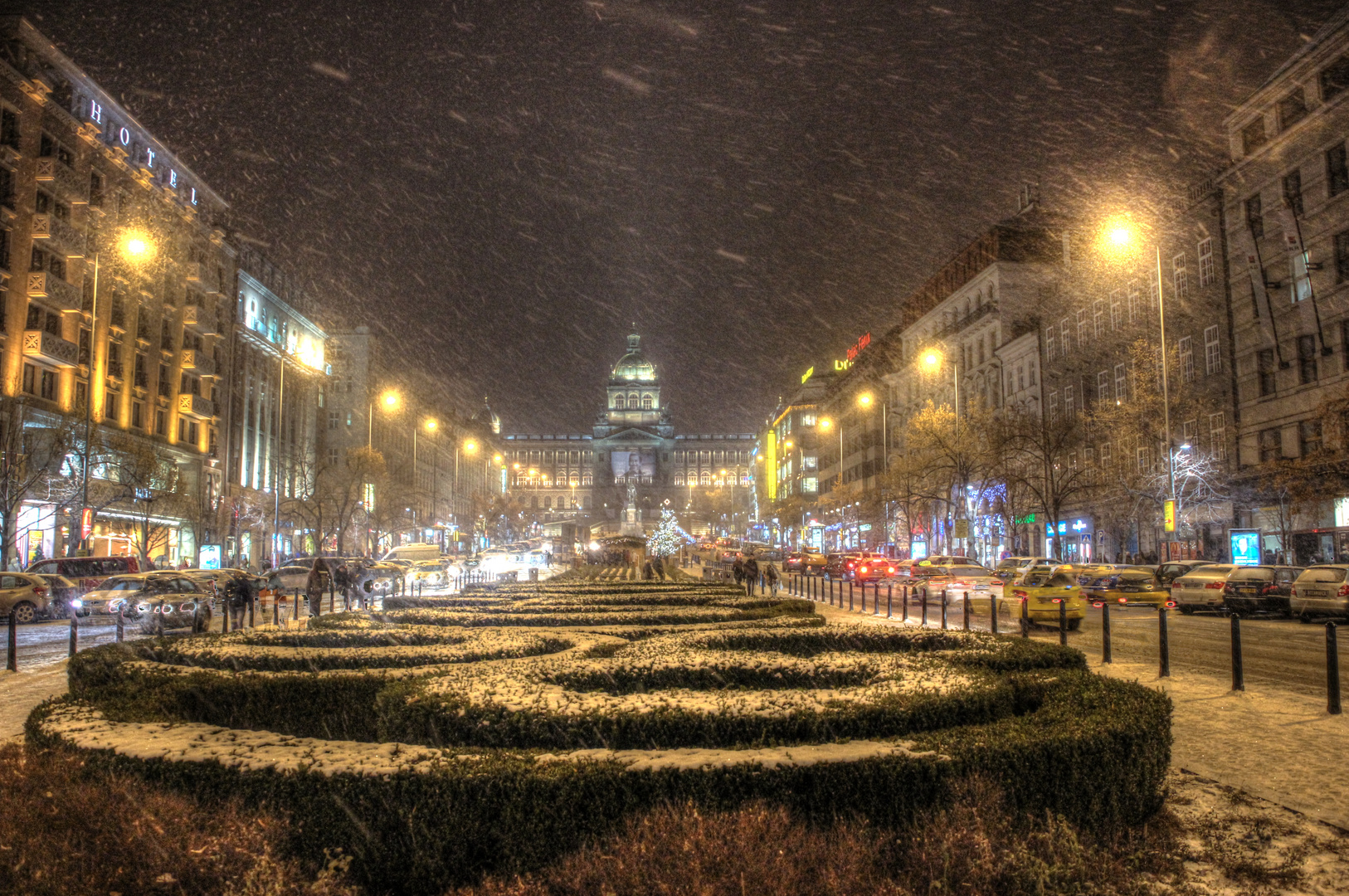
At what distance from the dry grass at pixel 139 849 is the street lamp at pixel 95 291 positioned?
127 feet

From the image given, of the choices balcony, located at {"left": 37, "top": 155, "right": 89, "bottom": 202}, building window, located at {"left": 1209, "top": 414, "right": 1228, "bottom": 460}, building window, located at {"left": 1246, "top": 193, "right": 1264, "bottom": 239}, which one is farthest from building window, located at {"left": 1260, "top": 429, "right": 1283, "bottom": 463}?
balcony, located at {"left": 37, "top": 155, "right": 89, "bottom": 202}

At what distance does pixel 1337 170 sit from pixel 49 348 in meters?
53.1

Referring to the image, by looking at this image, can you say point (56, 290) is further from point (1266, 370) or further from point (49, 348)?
point (1266, 370)

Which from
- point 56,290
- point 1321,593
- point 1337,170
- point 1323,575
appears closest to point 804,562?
point 1337,170

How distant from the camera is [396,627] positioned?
12.5 meters

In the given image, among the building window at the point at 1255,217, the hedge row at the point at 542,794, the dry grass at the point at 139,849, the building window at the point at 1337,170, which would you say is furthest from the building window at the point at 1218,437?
the dry grass at the point at 139,849

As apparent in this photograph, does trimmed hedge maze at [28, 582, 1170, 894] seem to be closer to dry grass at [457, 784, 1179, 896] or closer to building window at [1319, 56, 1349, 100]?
dry grass at [457, 784, 1179, 896]

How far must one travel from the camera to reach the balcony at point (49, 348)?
41737 millimetres

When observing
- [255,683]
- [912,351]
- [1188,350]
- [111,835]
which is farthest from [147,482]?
Result: [912,351]

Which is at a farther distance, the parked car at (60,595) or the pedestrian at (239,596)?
the parked car at (60,595)

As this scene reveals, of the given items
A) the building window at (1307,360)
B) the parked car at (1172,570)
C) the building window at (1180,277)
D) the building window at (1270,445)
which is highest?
the building window at (1180,277)

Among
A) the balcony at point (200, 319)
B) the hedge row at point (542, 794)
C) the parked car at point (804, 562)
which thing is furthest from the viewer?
the parked car at point (804, 562)

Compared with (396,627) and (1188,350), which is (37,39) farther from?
(1188,350)

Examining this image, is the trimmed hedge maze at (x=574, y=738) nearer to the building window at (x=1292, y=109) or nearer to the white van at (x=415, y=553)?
the white van at (x=415, y=553)
